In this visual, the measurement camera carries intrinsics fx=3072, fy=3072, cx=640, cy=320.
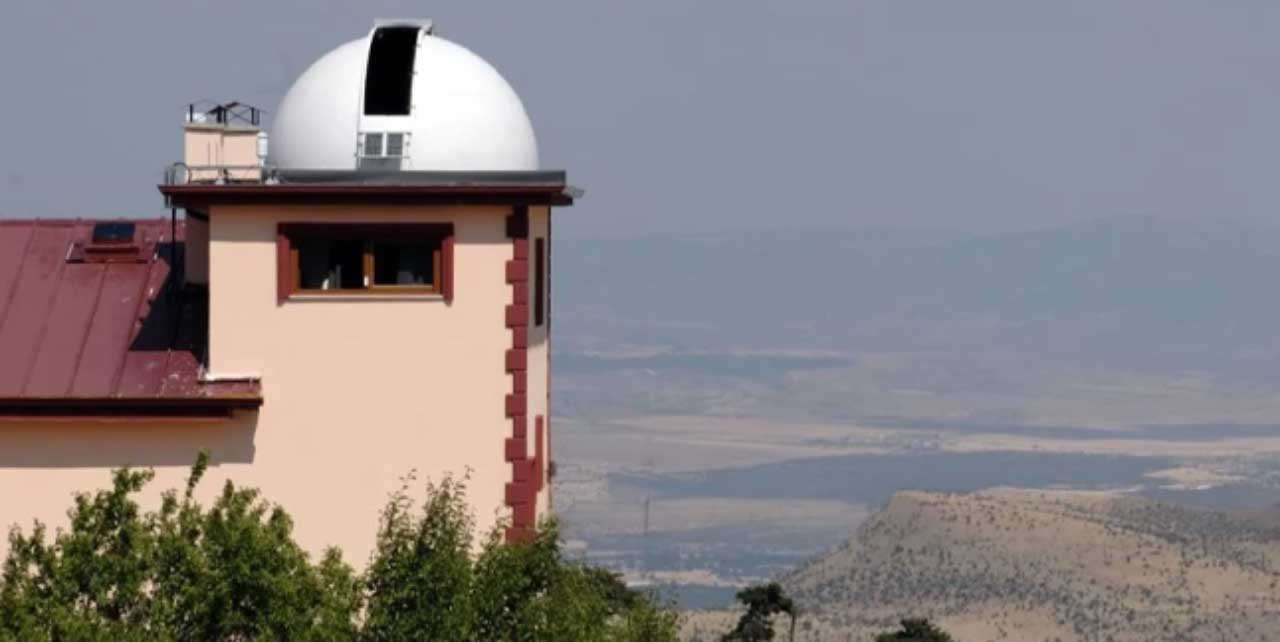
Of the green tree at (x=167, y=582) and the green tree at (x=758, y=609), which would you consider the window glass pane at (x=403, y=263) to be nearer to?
the green tree at (x=167, y=582)

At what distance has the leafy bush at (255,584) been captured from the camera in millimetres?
27688

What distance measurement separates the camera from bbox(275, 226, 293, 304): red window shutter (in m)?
32.6

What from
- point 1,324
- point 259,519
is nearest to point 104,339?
point 1,324

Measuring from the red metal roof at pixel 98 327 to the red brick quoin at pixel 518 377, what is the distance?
2.72 meters

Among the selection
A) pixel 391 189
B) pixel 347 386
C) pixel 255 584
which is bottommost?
pixel 255 584

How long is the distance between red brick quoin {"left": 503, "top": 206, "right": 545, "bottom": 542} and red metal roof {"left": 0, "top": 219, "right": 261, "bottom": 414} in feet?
8.93

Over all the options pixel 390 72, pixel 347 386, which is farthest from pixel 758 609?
pixel 390 72

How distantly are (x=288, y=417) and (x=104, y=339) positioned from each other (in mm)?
2551

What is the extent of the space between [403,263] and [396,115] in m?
1.62

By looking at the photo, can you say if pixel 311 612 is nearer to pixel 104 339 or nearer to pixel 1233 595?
pixel 104 339

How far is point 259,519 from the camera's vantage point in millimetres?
28781

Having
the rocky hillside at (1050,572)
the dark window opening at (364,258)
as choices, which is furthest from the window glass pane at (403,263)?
the rocky hillside at (1050,572)

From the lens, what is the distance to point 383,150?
107ft

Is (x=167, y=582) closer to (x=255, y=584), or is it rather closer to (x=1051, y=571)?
(x=255, y=584)
